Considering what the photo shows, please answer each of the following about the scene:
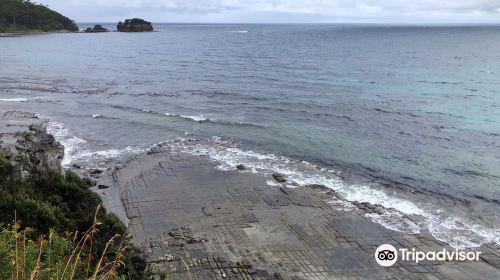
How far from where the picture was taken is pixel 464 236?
21.0 meters

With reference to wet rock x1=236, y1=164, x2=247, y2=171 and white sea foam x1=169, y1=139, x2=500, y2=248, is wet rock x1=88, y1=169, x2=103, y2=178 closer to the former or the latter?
white sea foam x1=169, y1=139, x2=500, y2=248

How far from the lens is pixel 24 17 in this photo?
179 m

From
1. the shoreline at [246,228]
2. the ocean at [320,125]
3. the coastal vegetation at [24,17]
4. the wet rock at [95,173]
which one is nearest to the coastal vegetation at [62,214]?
the shoreline at [246,228]

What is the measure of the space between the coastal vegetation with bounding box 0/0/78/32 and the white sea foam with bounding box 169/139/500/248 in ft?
549

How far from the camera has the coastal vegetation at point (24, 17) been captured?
170 metres

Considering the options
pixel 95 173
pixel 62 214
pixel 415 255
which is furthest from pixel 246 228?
pixel 95 173

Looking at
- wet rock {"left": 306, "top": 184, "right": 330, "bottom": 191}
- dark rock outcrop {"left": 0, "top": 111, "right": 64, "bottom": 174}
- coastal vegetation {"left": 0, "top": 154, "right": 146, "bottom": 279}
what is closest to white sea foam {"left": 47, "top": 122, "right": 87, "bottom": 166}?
dark rock outcrop {"left": 0, "top": 111, "right": 64, "bottom": 174}

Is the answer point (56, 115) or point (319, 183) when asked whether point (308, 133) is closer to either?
point (319, 183)

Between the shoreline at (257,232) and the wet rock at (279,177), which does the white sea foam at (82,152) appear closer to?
the shoreline at (257,232)

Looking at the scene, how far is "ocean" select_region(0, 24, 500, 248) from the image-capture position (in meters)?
25.9

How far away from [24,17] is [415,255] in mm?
200344

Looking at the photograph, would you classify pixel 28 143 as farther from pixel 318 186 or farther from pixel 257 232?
pixel 318 186

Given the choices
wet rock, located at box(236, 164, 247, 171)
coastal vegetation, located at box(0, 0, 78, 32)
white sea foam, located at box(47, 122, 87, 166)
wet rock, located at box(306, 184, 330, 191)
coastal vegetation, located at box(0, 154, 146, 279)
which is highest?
coastal vegetation, located at box(0, 0, 78, 32)

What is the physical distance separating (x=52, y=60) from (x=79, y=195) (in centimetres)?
7881
